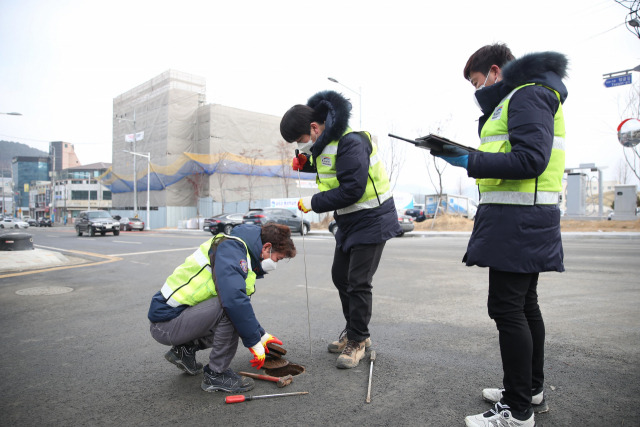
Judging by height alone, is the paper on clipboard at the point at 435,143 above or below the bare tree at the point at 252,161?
below

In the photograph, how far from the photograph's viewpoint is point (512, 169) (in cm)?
179

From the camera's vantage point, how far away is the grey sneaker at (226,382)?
2.41 meters

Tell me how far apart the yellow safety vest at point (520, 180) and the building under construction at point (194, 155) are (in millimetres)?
36028

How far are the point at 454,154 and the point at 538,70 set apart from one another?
0.54m

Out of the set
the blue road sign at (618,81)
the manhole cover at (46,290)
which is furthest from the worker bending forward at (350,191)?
the blue road sign at (618,81)

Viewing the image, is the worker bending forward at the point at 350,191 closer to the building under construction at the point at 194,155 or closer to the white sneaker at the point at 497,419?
the white sneaker at the point at 497,419

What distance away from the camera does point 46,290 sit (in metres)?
5.97

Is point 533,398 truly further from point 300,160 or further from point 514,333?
point 300,160

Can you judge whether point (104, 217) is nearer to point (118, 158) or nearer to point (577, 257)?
point (577, 257)

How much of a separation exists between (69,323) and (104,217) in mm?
21368

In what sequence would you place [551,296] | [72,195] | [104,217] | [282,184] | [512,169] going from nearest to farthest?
[512,169]
[551,296]
[104,217]
[282,184]
[72,195]

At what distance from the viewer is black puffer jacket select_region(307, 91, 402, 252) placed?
107 inches

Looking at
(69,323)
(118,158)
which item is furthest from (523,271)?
(118,158)

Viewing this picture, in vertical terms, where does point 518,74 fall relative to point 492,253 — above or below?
above
